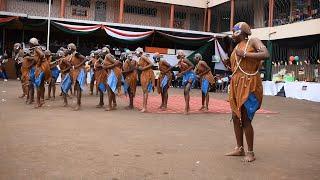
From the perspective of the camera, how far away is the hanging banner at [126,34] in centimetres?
2289

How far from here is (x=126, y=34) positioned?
23.2m

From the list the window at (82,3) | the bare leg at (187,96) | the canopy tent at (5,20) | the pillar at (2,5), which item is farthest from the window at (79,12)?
the bare leg at (187,96)

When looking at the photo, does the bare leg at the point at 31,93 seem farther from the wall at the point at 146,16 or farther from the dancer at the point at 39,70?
the wall at the point at 146,16

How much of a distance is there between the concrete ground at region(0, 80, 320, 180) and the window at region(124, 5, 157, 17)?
1891 cm

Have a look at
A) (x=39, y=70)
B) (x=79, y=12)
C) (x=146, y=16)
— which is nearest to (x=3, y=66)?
(x=79, y=12)

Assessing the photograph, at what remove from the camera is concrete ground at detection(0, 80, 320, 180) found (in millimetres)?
4844

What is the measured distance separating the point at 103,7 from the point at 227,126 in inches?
802

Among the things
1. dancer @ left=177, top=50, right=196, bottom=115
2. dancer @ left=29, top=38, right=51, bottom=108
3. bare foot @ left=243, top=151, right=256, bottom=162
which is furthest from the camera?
dancer @ left=177, top=50, right=196, bottom=115

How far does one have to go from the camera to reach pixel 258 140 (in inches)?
289

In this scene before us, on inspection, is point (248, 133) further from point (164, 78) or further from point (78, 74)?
point (164, 78)

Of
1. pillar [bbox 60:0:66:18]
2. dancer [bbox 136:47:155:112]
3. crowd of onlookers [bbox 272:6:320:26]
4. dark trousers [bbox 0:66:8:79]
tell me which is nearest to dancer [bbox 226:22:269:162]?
dancer [bbox 136:47:155:112]

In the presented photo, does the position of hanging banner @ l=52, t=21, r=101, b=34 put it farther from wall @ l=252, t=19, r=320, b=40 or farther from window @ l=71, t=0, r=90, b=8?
wall @ l=252, t=19, r=320, b=40

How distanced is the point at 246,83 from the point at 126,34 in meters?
18.1

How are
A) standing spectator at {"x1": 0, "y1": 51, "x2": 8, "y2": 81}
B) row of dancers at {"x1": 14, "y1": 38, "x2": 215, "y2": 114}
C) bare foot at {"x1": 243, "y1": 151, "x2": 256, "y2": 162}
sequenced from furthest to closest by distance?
standing spectator at {"x1": 0, "y1": 51, "x2": 8, "y2": 81}
row of dancers at {"x1": 14, "y1": 38, "x2": 215, "y2": 114}
bare foot at {"x1": 243, "y1": 151, "x2": 256, "y2": 162}
